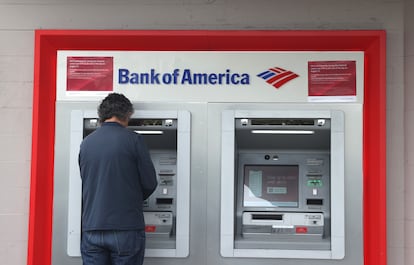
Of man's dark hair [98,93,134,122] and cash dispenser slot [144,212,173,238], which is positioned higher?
man's dark hair [98,93,134,122]

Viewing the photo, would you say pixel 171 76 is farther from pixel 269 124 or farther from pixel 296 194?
pixel 296 194

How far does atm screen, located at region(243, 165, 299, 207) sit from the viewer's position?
4305mm

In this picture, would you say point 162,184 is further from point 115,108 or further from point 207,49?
point 207,49

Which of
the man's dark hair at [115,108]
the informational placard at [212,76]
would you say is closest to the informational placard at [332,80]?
the informational placard at [212,76]

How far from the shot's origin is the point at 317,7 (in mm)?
4227

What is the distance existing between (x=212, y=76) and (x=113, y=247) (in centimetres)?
138

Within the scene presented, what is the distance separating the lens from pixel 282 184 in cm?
433

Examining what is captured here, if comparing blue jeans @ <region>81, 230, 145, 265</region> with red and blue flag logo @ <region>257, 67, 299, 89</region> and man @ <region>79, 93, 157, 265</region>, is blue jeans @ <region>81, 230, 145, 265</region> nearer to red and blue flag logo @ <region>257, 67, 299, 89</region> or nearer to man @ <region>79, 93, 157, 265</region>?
man @ <region>79, 93, 157, 265</region>

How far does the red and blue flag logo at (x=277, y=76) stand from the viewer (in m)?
4.23

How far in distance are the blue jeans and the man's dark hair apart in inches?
29.3

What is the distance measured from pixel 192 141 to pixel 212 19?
87cm

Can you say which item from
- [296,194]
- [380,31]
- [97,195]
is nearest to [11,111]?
[97,195]

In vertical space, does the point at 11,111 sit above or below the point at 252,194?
above

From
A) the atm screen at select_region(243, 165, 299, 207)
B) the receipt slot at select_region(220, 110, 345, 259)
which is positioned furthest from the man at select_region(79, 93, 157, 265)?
the atm screen at select_region(243, 165, 299, 207)
